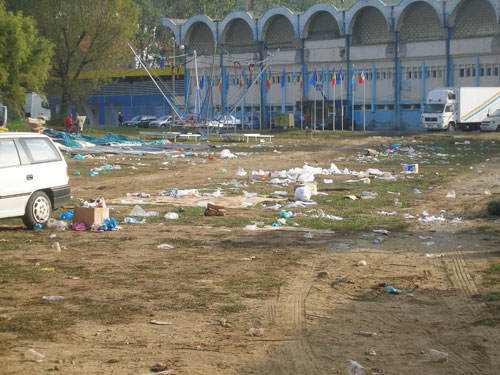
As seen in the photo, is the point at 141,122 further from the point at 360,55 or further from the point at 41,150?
the point at 41,150

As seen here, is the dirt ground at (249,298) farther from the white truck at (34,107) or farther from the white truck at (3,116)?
the white truck at (34,107)

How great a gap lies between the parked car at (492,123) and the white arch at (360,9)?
14.3 m

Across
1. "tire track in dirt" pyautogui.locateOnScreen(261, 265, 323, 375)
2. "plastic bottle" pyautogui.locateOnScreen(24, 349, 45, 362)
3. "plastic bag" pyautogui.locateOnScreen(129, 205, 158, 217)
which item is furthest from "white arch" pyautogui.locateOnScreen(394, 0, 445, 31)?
"plastic bottle" pyautogui.locateOnScreen(24, 349, 45, 362)

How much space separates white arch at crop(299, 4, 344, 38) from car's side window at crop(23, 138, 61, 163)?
53.7m

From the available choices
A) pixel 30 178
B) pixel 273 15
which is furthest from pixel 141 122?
pixel 30 178

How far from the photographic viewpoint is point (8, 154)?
12.3m

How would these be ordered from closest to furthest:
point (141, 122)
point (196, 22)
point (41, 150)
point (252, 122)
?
point (41, 150) < point (252, 122) < point (141, 122) < point (196, 22)

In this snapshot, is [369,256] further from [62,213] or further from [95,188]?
[95,188]

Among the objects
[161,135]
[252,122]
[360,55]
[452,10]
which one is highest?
[452,10]

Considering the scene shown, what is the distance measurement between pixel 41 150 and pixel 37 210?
3.71 feet

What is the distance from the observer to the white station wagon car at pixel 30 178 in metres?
12.1

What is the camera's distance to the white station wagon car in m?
12.1

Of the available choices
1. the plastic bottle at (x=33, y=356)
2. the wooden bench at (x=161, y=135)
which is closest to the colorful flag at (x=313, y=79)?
the wooden bench at (x=161, y=135)

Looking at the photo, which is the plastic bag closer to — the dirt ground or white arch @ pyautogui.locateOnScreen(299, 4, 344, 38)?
the dirt ground
